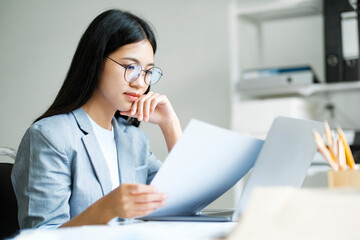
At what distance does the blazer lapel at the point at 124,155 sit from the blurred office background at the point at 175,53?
4.06ft

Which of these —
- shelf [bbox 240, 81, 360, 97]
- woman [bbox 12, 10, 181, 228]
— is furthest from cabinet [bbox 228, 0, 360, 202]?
woman [bbox 12, 10, 181, 228]

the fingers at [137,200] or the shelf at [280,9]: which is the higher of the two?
the shelf at [280,9]

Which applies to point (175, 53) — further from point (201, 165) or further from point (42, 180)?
point (201, 165)

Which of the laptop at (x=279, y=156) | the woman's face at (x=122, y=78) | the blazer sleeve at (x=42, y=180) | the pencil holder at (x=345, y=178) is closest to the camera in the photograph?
the pencil holder at (x=345, y=178)

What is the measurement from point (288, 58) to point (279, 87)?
469 mm

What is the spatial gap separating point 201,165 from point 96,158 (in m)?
0.50

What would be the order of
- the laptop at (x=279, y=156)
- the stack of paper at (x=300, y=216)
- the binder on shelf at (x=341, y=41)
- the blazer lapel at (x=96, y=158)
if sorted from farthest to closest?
the binder on shelf at (x=341, y=41) → the blazer lapel at (x=96, y=158) → the laptop at (x=279, y=156) → the stack of paper at (x=300, y=216)

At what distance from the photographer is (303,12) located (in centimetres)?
287

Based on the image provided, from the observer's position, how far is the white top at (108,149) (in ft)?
4.81

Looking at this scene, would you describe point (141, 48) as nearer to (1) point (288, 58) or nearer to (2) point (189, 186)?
(2) point (189, 186)

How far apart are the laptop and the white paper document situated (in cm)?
4

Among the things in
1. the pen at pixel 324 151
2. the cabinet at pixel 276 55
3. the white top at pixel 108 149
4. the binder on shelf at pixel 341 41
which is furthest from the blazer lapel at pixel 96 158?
the binder on shelf at pixel 341 41

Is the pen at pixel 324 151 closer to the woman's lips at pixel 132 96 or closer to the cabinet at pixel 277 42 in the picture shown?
the woman's lips at pixel 132 96

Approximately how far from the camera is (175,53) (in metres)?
3.48
